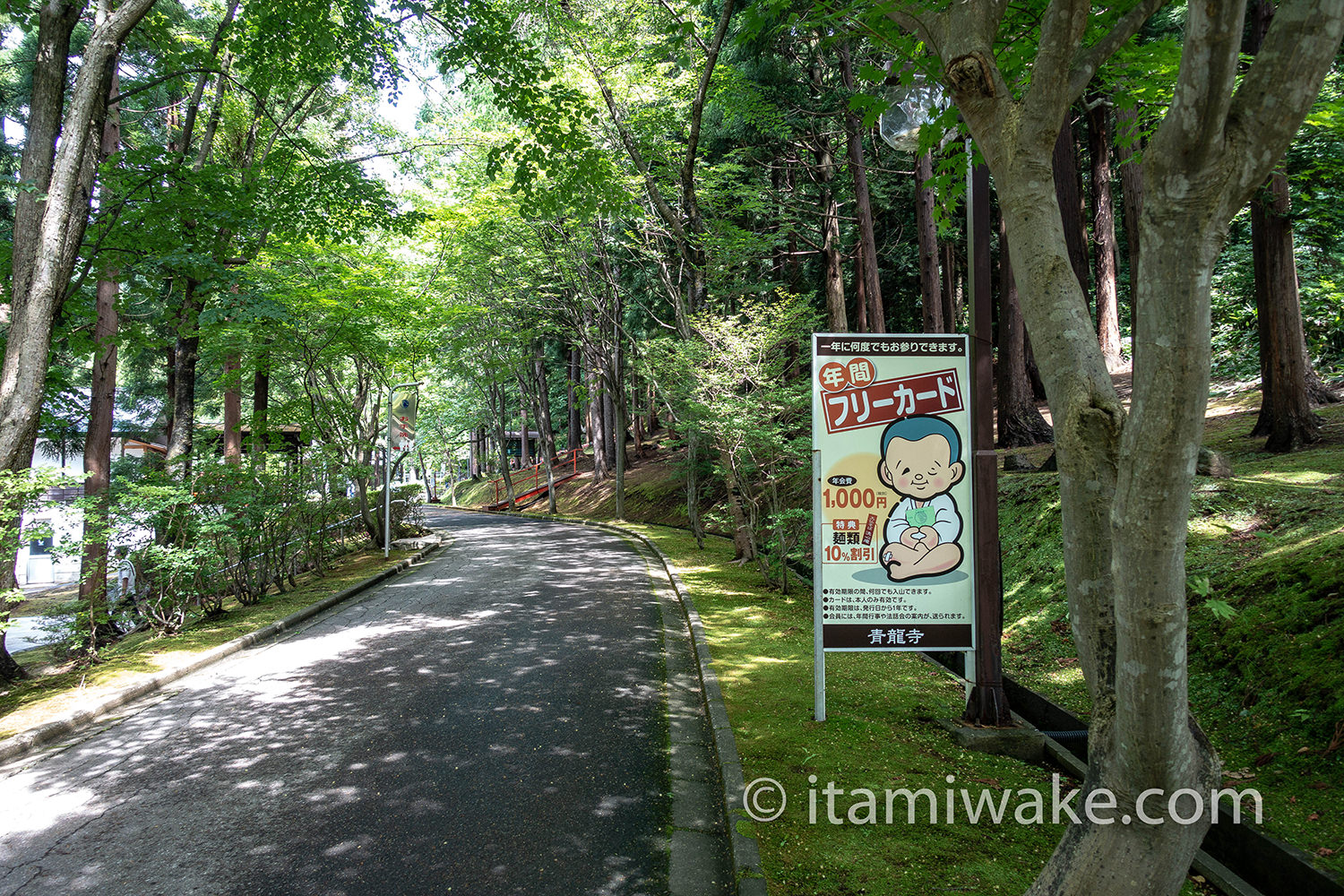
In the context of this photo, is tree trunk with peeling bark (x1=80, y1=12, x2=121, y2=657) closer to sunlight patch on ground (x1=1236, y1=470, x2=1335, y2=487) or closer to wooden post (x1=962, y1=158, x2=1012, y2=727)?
wooden post (x1=962, y1=158, x2=1012, y2=727)

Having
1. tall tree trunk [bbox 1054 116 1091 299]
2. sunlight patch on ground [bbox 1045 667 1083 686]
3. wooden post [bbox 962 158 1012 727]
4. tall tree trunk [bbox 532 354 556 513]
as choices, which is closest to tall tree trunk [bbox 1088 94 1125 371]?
tall tree trunk [bbox 1054 116 1091 299]

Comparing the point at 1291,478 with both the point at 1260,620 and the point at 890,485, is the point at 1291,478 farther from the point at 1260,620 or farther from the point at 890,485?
the point at 890,485

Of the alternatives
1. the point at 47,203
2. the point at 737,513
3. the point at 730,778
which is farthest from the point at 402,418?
the point at 730,778

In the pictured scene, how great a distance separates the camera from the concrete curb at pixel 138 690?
5559 millimetres

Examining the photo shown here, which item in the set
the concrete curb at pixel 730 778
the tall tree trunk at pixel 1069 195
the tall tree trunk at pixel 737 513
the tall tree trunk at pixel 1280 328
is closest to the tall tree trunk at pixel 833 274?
the tall tree trunk at pixel 1069 195

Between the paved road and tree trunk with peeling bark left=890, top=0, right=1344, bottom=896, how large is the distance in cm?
214

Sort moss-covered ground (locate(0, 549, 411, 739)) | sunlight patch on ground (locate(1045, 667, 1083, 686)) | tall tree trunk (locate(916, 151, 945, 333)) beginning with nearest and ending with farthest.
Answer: sunlight patch on ground (locate(1045, 667, 1083, 686)) < moss-covered ground (locate(0, 549, 411, 739)) < tall tree trunk (locate(916, 151, 945, 333))

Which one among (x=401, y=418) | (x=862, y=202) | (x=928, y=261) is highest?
(x=862, y=202)

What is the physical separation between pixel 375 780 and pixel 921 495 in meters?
4.24

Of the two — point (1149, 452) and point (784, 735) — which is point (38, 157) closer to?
point (784, 735)

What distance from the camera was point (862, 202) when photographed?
48.8 ft

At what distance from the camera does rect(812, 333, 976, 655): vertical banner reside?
543 centimetres

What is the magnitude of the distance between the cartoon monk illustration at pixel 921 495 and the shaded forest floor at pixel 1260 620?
1.39 meters

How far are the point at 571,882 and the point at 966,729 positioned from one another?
9.45 ft
